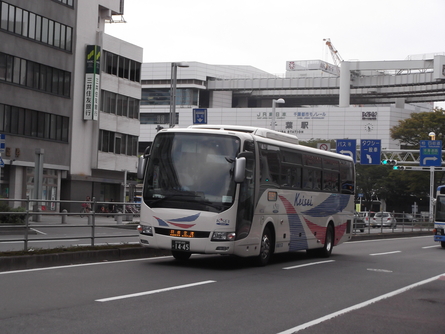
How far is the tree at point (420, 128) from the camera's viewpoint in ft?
216

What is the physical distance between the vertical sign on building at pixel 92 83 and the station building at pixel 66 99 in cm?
7

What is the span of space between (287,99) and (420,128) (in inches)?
1830

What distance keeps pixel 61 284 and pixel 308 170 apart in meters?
9.40

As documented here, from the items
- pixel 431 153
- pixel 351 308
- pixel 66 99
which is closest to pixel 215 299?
pixel 351 308

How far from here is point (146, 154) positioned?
15383mm

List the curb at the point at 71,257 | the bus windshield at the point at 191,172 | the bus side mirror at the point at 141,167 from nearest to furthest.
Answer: the curb at the point at 71,257 < the bus windshield at the point at 191,172 < the bus side mirror at the point at 141,167

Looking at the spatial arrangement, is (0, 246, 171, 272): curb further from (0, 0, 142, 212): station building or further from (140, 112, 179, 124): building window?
(140, 112, 179, 124): building window

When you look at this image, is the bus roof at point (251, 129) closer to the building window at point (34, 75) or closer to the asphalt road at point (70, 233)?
the asphalt road at point (70, 233)

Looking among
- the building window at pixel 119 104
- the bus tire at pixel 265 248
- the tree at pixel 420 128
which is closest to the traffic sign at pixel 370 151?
the building window at pixel 119 104

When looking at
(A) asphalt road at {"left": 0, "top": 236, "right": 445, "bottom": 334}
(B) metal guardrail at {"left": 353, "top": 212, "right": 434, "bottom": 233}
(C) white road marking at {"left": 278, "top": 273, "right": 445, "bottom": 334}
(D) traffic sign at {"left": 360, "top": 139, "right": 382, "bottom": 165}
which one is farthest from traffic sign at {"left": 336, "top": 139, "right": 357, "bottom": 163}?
(C) white road marking at {"left": 278, "top": 273, "right": 445, "bottom": 334}

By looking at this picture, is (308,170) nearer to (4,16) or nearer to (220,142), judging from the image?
(220,142)

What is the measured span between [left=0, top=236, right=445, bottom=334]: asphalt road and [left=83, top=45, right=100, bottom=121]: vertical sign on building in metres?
33.7

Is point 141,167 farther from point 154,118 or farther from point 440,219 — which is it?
point 154,118

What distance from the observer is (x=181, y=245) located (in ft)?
47.0
